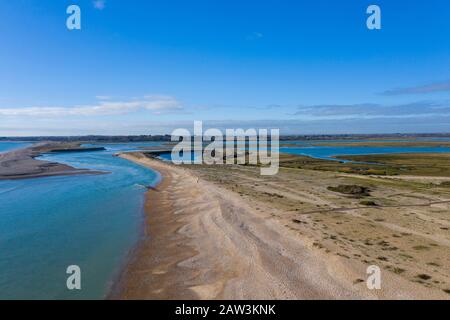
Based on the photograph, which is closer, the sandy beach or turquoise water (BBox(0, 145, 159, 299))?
the sandy beach

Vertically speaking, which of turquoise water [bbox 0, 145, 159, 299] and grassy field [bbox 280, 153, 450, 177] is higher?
grassy field [bbox 280, 153, 450, 177]

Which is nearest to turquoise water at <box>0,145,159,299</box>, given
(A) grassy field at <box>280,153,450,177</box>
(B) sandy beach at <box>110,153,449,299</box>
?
(B) sandy beach at <box>110,153,449,299</box>

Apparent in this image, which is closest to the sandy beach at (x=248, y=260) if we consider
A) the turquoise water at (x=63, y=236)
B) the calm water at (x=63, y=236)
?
the turquoise water at (x=63, y=236)

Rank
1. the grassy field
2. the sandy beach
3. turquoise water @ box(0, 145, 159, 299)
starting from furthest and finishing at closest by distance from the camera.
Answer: the grassy field, turquoise water @ box(0, 145, 159, 299), the sandy beach

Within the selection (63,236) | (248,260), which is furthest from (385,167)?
(63,236)

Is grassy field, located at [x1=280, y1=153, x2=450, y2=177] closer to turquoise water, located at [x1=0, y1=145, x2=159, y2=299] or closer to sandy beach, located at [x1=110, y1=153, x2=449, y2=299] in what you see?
sandy beach, located at [x1=110, y1=153, x2=449, y2=299]

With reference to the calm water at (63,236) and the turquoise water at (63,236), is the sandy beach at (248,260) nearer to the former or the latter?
the turquoise water at (63,236)
